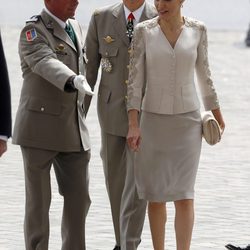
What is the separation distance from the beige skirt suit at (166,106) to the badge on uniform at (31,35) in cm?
66

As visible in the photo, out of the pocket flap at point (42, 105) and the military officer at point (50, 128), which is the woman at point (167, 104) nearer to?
the military officer at point (50, 128)

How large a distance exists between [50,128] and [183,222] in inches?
39.9

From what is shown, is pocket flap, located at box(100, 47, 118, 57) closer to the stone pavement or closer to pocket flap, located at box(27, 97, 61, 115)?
pocket flap, located at box(27, 97, 61, 115)

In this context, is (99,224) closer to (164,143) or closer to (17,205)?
(17,205)

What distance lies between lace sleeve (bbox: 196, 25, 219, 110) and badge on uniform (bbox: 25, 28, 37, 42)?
40.2 inches

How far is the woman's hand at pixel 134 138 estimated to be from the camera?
7219 millimetres

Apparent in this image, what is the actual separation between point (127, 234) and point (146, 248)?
1.90ft

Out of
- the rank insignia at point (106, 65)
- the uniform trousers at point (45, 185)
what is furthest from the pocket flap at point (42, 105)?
the rank insignia at point (106, 65)

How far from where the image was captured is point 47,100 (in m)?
7.02

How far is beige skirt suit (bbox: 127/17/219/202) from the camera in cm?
728

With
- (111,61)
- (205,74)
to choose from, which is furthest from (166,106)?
(111,61)

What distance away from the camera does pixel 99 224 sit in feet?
30.0

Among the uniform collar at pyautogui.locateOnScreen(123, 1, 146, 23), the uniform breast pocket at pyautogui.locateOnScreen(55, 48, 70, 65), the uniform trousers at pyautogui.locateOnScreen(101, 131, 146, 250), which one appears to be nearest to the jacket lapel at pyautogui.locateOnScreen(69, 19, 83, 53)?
the uniform breast pocket at pyautogui.locateOnScreen(55, 48, 70, 65)

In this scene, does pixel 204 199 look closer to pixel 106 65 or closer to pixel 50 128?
pixel 106 65
